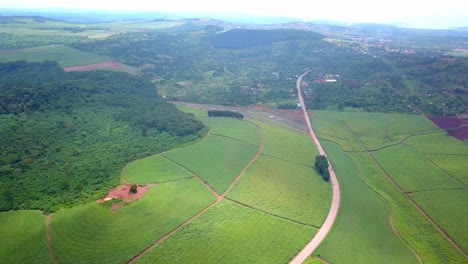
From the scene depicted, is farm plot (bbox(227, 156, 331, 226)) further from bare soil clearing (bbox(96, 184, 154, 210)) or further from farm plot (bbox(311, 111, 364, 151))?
farm plot (bbox(311, 111, 364, 151))

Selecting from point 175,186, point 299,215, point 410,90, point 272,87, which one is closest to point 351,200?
point 299,215

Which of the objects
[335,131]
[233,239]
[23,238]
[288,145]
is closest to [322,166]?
[288,145]

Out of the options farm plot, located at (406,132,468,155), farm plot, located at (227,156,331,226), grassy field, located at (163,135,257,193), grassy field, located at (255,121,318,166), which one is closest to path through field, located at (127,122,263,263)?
grassy field, located at (163,135,257,193)

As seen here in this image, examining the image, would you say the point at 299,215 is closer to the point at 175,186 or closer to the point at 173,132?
the point at 175,186

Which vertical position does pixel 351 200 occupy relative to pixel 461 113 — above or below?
below

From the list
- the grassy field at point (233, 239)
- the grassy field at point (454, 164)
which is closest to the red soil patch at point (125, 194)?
the grassy field at point (233, 239)

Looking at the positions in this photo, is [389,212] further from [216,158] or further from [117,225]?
[117,225]

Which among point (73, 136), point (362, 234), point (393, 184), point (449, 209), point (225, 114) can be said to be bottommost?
point (362, 234)
